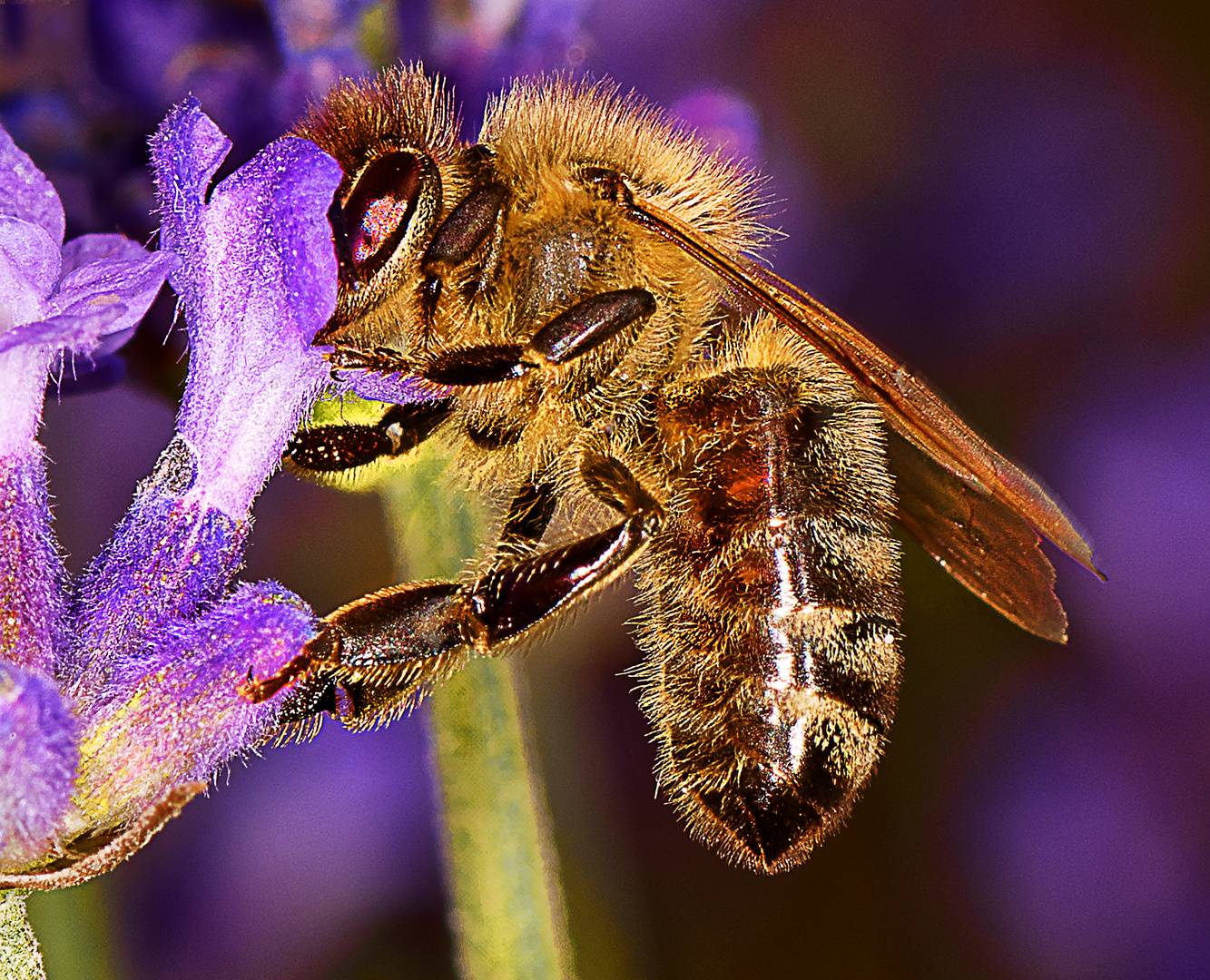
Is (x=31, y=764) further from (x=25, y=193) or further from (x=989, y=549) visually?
(x=989, y=549)

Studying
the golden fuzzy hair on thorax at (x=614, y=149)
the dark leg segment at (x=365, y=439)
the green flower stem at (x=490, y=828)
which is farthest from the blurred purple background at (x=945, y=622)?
the dark leg segment at (x=365, y=439)

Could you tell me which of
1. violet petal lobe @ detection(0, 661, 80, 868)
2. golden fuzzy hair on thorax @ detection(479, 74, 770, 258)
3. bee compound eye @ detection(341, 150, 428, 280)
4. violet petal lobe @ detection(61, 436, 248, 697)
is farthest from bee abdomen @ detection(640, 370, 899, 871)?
violet petal lobe @ detection(0, 661, 80, 868)

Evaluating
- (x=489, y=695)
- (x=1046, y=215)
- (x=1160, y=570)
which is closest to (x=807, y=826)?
(x=489, y=695)

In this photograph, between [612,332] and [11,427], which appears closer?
[11,427]

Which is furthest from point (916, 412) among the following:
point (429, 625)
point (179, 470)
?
point (179, 470)

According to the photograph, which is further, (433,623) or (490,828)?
(490,828)

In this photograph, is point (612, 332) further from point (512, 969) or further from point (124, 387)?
point (512, 969)
